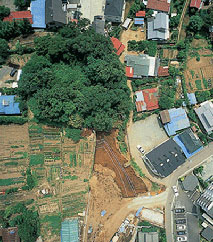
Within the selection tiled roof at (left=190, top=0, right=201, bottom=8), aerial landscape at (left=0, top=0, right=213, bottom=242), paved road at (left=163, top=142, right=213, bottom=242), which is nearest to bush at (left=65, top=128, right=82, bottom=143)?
aerial landscape at (left=0, top=0, right=213, bottom=242)

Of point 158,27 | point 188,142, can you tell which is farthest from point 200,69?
point 188,142

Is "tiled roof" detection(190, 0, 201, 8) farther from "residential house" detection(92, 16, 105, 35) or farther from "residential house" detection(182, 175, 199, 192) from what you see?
"residential house" detection(182, 175, 199, 192)

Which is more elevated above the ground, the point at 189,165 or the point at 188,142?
the point at 188,142

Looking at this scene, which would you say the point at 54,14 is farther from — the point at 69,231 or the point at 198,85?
the point at 69,231

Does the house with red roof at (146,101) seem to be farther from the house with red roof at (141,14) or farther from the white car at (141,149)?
the house with red roof at (141,14)

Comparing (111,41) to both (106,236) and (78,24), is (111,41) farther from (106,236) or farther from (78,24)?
(106,236)

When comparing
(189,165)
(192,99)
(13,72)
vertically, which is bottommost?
(189,165)

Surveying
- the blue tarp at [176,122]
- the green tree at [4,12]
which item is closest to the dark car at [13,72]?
the green tree at [4,12]
